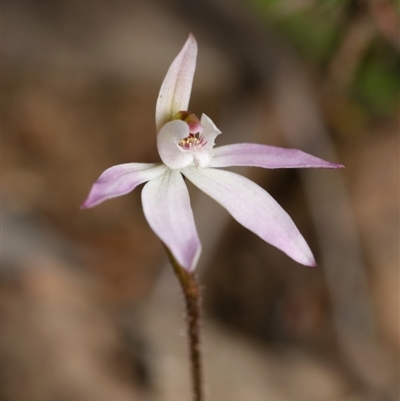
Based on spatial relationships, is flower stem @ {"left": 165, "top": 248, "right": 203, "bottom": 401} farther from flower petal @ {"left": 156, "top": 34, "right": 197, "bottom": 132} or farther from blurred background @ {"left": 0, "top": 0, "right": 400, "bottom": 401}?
blurred background @ {"left": 0, "top": 0, "right": 400, "bottom": 401}

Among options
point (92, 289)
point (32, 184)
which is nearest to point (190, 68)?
point (92, 289)

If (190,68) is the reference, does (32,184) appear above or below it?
above

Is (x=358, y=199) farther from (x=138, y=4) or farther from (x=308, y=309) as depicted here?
(x=138, y=4)

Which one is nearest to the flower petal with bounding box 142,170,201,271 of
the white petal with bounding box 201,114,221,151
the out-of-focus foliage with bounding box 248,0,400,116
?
the white petal with bounding box 201,114,221,151

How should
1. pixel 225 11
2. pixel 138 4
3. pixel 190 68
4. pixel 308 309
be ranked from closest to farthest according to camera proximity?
1. pixel 190 68
2. pixel 308 309
3. pixel 225 11
4. pixel 138 4

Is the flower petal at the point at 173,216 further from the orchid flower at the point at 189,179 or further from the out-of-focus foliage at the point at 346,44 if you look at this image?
the out-of-focus foliage at the point at 346,44

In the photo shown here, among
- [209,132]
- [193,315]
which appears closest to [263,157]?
[209,132]

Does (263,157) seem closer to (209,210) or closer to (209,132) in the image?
(209,132)
